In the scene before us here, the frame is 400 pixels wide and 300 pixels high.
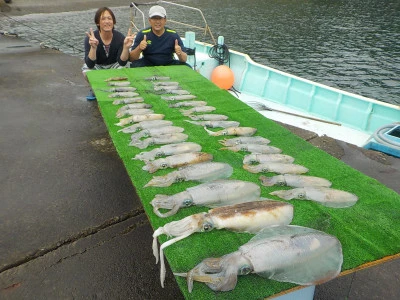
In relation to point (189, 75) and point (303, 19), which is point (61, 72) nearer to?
point (189, 75)

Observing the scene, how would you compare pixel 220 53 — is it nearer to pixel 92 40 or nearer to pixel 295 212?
pixel 92 40

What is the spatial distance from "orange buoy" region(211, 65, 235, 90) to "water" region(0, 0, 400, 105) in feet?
39.9

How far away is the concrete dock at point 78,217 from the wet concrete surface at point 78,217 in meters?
0.01

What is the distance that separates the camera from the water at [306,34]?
24266 mm

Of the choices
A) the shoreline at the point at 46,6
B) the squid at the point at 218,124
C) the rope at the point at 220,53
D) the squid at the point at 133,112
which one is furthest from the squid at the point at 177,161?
the shoreline at the point at 46,6

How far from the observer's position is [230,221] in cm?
358

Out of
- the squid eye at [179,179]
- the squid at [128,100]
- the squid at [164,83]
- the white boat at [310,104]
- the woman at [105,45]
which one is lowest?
the white boat at [310,104]

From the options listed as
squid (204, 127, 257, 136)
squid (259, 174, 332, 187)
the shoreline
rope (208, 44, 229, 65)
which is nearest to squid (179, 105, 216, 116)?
squid (204, 127, 257, 136)

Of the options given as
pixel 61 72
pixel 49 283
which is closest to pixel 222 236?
pixel 49 283

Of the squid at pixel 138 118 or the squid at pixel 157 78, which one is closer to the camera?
the squid at pixel 138 118

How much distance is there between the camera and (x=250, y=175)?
182 inches

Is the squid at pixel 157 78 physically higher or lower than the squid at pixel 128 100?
higher

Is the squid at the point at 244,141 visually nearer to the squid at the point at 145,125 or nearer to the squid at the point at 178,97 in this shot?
the squid at the point at 145,125

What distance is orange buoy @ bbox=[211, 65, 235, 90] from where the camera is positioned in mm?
12734
